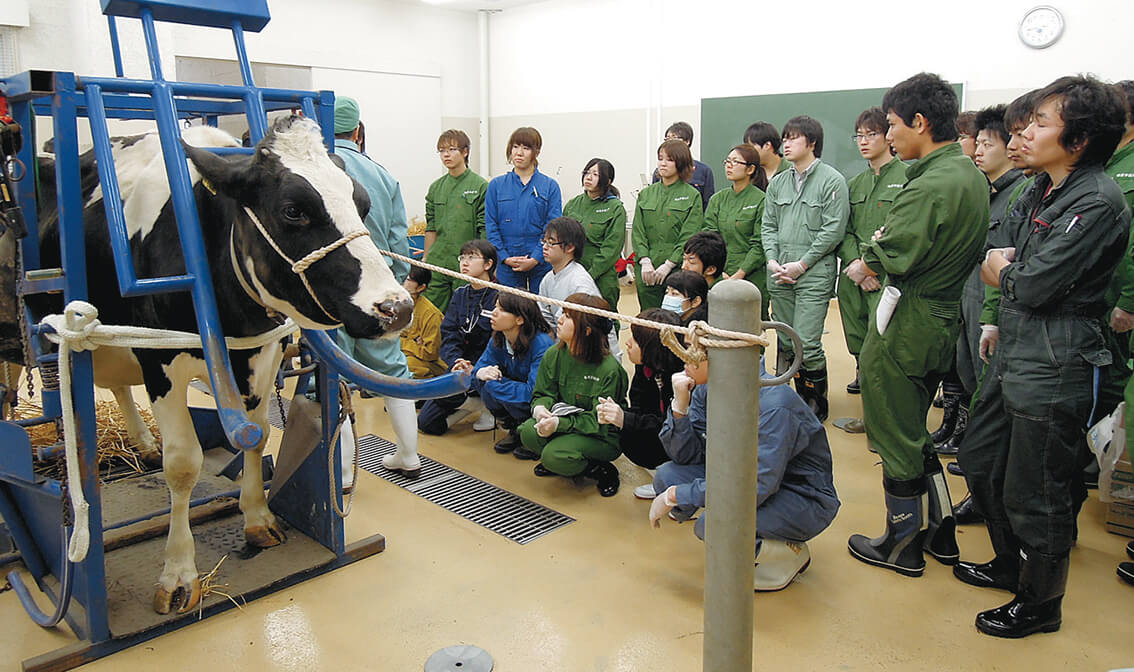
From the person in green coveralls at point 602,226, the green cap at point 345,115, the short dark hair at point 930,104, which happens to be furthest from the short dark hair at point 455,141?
the short dark hair at point 930,104

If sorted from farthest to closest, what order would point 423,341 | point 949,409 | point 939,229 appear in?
point 423,341
point 949,409
point 939,229

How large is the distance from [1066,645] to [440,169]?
8441mm

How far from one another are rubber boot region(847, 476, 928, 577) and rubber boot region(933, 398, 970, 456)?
1.20 metres

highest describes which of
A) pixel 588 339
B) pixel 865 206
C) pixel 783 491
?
pixel 865 206

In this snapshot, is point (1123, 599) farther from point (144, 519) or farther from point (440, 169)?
→ point (440, 169)

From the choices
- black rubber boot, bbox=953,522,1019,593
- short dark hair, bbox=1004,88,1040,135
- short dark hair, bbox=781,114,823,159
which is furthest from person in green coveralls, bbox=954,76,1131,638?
short dark hair, bbox=781,114,823,159

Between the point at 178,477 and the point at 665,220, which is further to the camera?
the point at 665,220

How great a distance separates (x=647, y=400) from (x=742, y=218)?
5.67 ft

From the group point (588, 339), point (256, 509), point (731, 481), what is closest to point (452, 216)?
point (588, 339)

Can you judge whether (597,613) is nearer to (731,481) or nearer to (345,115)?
(731,481)

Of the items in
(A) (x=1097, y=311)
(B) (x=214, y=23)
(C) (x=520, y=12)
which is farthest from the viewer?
(C) (x=520, y=12)

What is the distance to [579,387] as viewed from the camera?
3.30 m

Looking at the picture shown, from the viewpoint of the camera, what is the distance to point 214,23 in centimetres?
241

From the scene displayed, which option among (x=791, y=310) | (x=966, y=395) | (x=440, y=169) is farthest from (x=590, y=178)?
(x=440, y=169)
